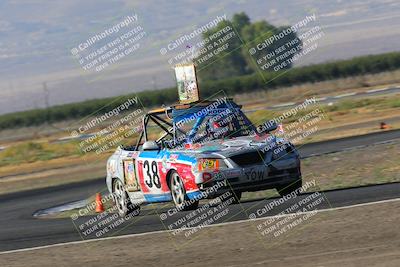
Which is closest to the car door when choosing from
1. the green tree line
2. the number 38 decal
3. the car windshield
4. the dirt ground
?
the number 38 decal

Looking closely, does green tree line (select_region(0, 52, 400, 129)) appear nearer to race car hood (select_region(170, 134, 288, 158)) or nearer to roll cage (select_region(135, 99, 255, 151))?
roll cage (select_region(135, 99, 255, 151))

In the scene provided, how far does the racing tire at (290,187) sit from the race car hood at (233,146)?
670 mm

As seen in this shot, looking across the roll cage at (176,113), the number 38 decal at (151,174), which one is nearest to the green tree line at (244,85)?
the roll cage at (176,113)

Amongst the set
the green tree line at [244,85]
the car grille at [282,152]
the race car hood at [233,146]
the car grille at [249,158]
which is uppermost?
the race car hood at [233,146]

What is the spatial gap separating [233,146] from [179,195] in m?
1.10

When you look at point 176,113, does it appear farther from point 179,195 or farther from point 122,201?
point 122,201

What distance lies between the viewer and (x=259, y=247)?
1093 cm

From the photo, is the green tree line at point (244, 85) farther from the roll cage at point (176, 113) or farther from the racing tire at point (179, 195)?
the racing tire at point (179, 195)

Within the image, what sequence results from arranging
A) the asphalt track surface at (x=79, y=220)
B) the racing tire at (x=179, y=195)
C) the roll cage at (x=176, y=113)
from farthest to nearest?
the roll cage at (x=176, y=113) < the racing tire at (x=179, y=195) < the asphalt track surface at (x=79, y=220)

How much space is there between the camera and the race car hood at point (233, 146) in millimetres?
14414

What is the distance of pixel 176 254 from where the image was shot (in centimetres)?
1121

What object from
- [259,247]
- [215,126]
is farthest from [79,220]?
[259,247]

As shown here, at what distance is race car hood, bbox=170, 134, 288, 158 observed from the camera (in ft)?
47.3

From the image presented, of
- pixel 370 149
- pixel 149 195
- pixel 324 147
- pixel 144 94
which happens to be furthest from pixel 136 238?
pixel 144 94
